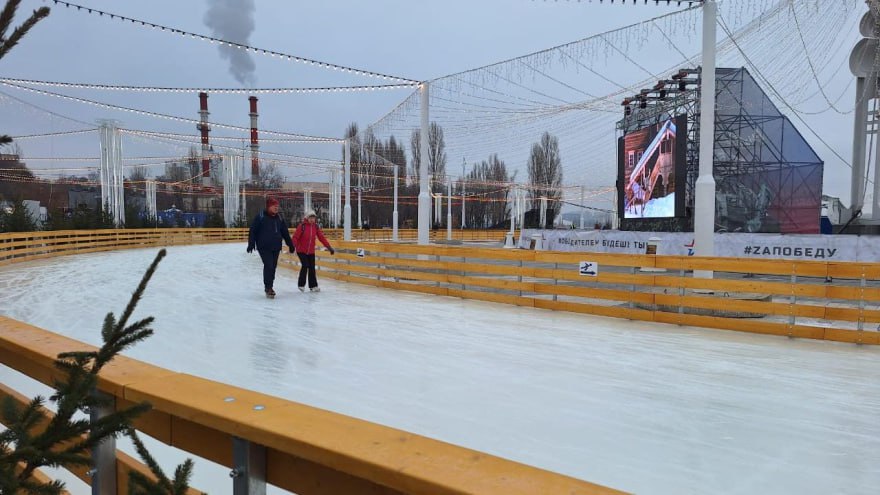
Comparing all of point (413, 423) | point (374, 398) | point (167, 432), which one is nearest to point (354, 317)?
point (374, 398)

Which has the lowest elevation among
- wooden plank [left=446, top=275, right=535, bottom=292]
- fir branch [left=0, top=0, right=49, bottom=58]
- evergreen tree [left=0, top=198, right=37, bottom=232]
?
wooden plank [left=446, top=275, right=535, bottom=292]

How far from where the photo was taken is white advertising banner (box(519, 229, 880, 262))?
43.3ft

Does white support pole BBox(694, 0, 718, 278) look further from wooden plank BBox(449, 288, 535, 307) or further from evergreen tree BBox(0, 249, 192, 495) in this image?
evergreen tree BBox(0, 249, 192, 495)

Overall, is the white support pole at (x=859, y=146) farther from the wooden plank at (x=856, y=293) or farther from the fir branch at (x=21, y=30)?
the fir branch at (x=21, y=30)

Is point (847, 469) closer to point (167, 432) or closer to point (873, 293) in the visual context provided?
point (167, 432)

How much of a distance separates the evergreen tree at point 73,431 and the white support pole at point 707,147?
28.7ft

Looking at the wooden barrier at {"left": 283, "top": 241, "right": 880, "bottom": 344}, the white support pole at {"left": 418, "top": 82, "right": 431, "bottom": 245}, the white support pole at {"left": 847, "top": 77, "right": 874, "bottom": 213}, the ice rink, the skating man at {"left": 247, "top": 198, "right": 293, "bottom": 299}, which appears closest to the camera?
the ice rink

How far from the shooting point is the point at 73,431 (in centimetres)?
123

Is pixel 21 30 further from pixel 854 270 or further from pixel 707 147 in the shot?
pixel 707 147

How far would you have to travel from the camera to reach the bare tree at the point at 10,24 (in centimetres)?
121

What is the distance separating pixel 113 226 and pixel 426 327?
24.9 m

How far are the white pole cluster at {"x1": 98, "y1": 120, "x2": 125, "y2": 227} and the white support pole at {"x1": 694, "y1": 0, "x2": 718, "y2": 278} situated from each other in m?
22.5

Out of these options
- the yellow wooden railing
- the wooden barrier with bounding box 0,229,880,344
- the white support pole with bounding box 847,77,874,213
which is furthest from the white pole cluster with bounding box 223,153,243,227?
the yellow wooden railing

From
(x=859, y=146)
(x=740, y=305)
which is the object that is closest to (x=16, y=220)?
(x=740, y=305)
